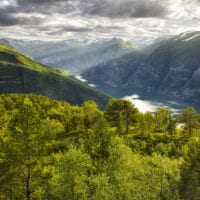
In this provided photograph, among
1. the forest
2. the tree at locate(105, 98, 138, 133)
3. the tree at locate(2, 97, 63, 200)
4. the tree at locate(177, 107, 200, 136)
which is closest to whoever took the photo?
the tree at locate(2, 97, 63, 200)

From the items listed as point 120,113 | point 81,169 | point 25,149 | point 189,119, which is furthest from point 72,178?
point 189,119

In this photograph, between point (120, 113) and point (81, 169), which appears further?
point (120, 113)

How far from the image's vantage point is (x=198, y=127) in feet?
551

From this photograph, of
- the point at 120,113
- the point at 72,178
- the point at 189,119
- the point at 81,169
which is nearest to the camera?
the point at 72,178

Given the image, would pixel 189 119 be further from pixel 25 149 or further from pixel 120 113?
pixel 25 149

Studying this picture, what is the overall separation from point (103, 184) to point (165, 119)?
429 ft

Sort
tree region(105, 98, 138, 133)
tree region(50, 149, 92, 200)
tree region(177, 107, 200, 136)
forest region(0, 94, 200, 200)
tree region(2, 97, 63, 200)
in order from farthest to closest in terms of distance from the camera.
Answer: tree region(177, 107, 200, 136), tree region(105, 98, 138, 133), tree region(50, 149, 92, 200), forest region(0, 94, 200, 200), tree region(2, 97, 63, 200)

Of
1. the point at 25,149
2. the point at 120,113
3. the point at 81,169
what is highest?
the point at 25,149

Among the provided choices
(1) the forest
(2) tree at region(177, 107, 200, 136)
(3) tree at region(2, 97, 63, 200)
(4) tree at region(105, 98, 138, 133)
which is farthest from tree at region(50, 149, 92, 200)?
(2) tree at region(177, 107, 200, 136)

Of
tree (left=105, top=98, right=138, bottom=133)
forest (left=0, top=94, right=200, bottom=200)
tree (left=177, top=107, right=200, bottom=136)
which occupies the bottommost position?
tree (left=177, top=107, right=200, bottom=136)

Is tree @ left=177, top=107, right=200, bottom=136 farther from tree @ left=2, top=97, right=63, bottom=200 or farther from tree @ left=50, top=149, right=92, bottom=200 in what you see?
tree @ left=2, top=97, right=63, bottom=200

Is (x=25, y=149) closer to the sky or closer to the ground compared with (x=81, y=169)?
closer to the sky

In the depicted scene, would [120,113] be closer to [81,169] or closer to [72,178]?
[81,169]

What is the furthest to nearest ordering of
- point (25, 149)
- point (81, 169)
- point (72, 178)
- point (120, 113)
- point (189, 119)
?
point (189, 119) → point (120, 113) → point (81, 169) → point (72, 178) → point (25, 149)
